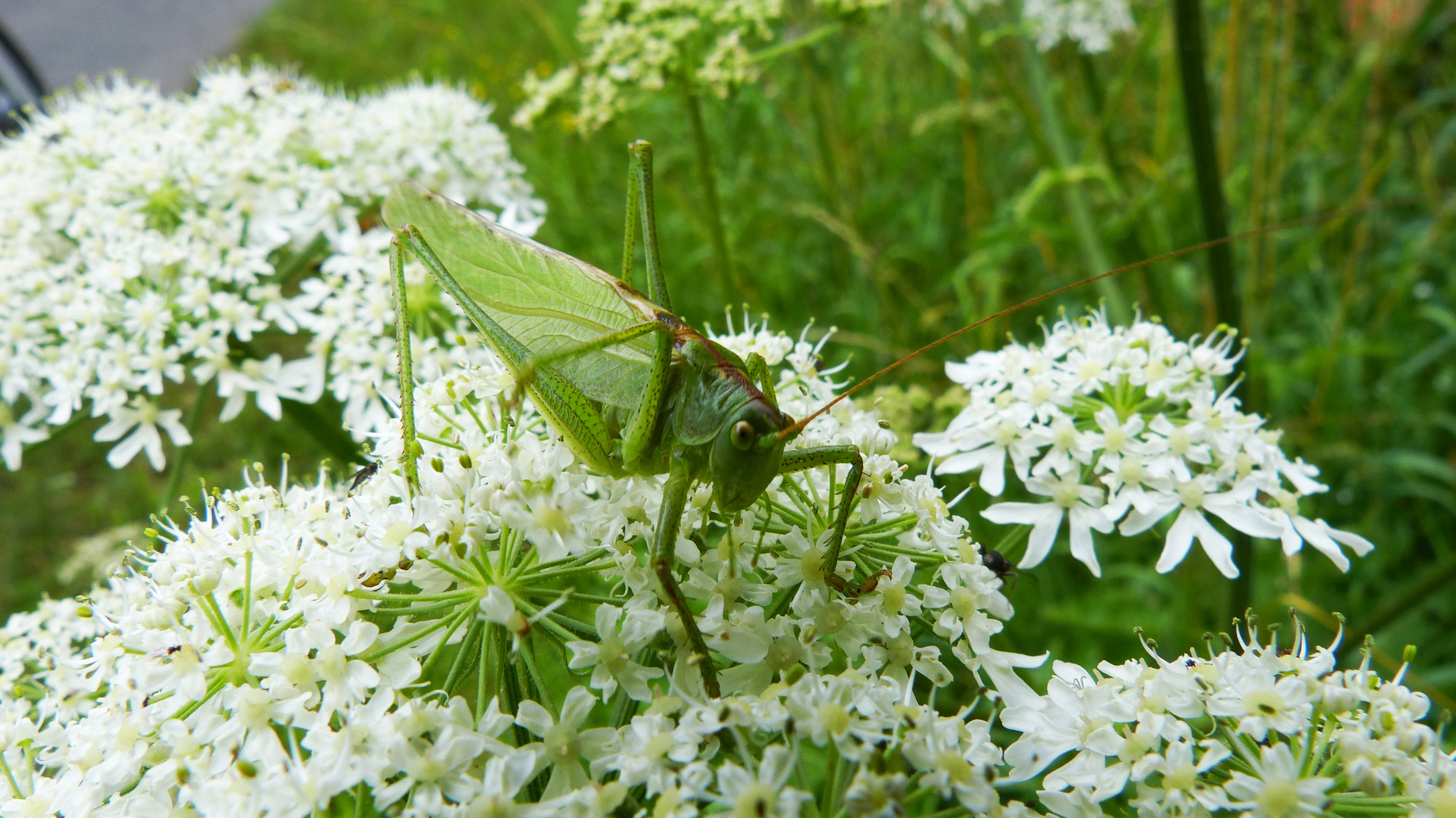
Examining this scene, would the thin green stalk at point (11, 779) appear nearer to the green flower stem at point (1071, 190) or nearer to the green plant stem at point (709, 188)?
the green plant stem at point (709, 188)

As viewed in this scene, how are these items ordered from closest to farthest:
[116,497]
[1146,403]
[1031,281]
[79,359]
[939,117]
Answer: [1146,403], [79,359], [939,117], [1031,281], [116,497]

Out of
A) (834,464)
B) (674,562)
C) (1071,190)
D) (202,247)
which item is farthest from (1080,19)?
(202,247)

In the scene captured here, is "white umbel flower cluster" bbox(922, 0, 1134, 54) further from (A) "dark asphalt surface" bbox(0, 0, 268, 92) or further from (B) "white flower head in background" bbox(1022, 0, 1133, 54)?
(A) "dark asphalt surface" bbox(0, 0, 268, 92)

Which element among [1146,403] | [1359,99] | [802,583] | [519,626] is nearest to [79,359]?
[519,626]

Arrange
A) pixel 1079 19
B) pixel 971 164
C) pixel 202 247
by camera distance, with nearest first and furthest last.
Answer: pixel 202 247 → pixel 1079 19 → pixel 971 164

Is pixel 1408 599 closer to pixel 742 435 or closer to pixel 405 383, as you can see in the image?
pixel 742 435

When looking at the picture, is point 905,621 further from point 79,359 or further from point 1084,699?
point 79,359

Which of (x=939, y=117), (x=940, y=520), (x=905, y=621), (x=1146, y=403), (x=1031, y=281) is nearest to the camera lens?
(x=905, y=621)
